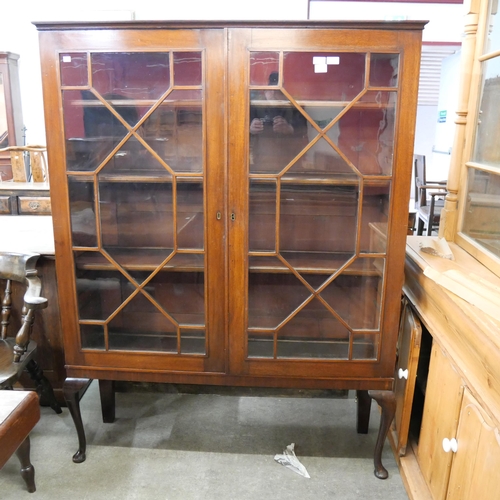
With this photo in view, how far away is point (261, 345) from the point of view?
1.63 m

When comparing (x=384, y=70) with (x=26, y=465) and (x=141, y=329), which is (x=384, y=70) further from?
(x=26, y=465)

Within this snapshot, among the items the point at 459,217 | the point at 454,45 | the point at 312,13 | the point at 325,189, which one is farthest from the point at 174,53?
the point at 454,45

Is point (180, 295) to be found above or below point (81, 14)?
below

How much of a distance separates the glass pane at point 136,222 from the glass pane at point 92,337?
26 centimetres

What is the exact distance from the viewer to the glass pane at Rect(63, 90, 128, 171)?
1473mm

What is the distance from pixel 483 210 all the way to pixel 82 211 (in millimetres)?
1373

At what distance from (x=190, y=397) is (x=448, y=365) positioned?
1.22 metres

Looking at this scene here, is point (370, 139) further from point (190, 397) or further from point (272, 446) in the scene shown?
point (190, 397)

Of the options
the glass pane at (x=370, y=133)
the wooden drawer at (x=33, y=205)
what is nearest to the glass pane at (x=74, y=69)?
the glass pane at (x=370, y=133)

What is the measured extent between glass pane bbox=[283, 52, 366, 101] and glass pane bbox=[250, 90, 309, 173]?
63 mm

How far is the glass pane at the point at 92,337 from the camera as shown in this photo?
65.3 inches

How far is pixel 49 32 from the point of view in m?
1.41

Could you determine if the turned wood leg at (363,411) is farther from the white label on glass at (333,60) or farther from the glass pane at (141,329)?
the white label on glass at (333,60)

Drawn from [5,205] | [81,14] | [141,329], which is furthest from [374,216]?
[81,14]
